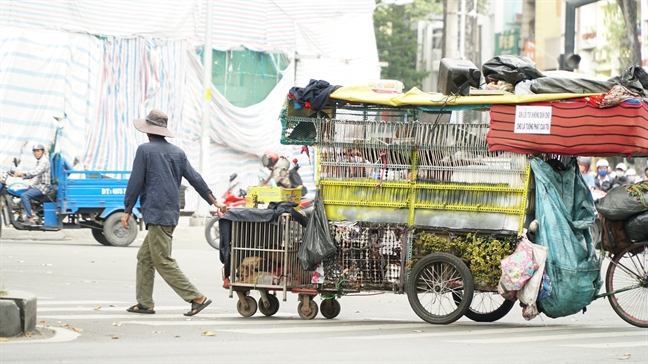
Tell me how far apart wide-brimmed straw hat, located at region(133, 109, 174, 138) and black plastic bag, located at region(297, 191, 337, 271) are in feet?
5.33

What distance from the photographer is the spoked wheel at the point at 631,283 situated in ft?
34.8

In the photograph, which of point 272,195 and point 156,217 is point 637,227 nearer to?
point 272,195

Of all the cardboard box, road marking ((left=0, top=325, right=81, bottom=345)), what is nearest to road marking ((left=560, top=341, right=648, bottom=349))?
the cardboard box

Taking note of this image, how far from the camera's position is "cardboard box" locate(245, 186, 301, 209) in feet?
37.0

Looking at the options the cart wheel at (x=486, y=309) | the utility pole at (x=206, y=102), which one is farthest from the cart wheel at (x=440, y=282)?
the utility pole at (x=206, y=102)

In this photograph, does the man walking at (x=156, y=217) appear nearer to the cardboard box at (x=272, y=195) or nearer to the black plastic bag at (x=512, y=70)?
the cardboard box at (x=272, y=195)

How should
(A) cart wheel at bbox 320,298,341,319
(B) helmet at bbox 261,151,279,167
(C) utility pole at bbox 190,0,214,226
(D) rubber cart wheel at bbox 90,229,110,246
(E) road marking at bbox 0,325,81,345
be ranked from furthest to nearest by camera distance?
(C) utility pole at bbox 190,0,214,226 < (B) helmet at bbox 261,151,279,167 < (D) rubber cart wheel at bbox 90,229,110,246 < (A) cart wheel at bbox 320,298,341,319 < (E) road marking at bbox 0,325,81,345

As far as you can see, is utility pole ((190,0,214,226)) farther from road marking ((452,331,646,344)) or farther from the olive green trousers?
road marking ((452,331,646,344))

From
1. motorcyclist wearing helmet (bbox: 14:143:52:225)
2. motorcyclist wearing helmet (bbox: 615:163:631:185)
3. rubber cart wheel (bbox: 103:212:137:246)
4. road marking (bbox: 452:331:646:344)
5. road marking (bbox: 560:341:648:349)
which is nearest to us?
road marking (bbox: 560:341:648:349)

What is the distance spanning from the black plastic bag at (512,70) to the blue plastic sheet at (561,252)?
0.91 m

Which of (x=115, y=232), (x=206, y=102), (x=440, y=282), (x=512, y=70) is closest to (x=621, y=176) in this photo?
(x=206, y=102)

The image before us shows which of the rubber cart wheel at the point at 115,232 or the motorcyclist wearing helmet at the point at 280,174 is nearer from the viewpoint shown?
the motorcyclist wearing helmet at the point at 280,174

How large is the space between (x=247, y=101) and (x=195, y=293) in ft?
60.2

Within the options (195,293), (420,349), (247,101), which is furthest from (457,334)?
(247,101)
